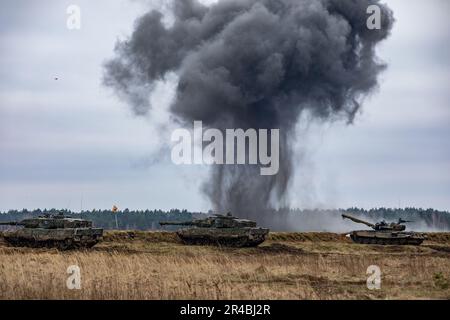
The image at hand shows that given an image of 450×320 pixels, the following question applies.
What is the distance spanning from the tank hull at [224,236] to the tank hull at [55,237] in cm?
451

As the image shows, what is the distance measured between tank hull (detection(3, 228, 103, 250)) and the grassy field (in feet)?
2.10

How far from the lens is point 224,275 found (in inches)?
774

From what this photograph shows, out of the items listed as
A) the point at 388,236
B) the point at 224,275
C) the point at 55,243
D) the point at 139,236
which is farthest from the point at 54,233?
the point at 388,236

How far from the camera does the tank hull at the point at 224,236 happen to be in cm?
3241

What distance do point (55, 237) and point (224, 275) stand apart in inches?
501

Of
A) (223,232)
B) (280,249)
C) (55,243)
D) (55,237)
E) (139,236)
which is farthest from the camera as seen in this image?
(139,236)

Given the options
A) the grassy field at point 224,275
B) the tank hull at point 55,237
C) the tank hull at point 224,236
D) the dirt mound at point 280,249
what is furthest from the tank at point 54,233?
the dirt mound at point 280,249

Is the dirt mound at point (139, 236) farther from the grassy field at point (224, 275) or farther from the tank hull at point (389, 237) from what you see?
the tank hull at point (389, 237)

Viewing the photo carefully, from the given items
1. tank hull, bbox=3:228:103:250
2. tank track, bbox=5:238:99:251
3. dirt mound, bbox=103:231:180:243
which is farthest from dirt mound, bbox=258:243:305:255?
tank track, bbox=5:238:99:251

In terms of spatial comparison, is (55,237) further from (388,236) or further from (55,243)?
(388,236)

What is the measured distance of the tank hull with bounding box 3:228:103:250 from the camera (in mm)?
29891

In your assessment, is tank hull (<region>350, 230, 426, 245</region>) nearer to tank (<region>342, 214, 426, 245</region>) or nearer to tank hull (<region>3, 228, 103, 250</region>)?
tank (<region>342, 214, 426, 245</region>)

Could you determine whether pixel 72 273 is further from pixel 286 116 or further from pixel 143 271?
pixel 286 116
